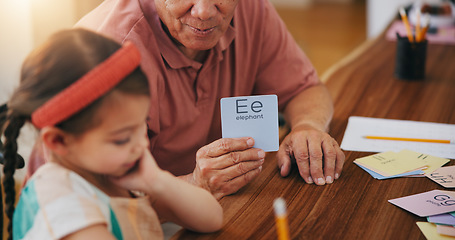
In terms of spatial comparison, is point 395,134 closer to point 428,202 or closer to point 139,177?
point 428,202

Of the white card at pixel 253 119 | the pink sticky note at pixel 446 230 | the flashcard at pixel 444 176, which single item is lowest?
the flashcard at pixel 444 176

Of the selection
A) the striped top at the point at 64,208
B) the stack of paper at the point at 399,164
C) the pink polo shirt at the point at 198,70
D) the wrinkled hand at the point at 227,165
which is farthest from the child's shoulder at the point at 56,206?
the stack of paper at the point at 399,164

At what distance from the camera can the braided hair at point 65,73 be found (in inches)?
31.7

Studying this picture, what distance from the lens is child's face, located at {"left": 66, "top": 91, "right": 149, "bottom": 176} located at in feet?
2.71

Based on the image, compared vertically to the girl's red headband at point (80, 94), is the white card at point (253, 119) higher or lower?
lower

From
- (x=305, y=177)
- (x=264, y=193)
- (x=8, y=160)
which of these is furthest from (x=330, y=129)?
(x=8, y=160)

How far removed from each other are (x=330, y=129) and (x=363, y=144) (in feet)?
0.50

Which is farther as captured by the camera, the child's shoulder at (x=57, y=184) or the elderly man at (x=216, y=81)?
the elderly man at (x=216, y=81)

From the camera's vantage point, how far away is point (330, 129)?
1639 mm

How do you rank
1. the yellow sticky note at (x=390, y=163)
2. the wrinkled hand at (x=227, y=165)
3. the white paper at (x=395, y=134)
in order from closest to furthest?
the wrinkled hand at (x=227, y=165) → the yellow sticky note at (x=390, y=163) → the white paper at (x=395, y=134)

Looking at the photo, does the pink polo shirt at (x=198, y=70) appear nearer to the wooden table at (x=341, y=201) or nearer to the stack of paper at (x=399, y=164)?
the wooden table at (x=341, y=201)

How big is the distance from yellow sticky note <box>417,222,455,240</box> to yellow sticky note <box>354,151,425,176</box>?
242mm

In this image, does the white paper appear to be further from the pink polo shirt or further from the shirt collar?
the shirt collar

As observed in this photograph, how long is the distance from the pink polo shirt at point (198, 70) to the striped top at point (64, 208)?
475 millimetres
